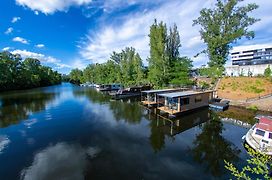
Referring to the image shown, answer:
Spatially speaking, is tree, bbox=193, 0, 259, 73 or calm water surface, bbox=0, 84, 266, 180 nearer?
calm water surface, bbox=0, 84, 266, 180

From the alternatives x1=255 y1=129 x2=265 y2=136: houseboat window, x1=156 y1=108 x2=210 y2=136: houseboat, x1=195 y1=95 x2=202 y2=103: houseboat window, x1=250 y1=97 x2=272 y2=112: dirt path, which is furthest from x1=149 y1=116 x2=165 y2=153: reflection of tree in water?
x1=250 y1=97 x2=272 y2=112: dirt path

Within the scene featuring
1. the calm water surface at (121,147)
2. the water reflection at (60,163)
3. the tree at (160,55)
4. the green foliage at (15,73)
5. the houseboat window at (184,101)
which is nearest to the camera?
the water reflection at (60,163)

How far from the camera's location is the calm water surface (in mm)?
13016

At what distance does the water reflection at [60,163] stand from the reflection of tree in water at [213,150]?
10237 mm

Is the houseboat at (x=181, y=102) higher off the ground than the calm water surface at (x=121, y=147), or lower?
higher

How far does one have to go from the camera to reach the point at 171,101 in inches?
1111

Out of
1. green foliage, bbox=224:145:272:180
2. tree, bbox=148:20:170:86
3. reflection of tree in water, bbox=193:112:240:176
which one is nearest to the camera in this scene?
green foliage, bbox=224:145:272:180

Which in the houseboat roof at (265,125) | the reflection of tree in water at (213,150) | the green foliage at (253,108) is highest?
the houseboat roof at (265,125)

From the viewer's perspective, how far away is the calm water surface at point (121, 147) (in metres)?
13.0

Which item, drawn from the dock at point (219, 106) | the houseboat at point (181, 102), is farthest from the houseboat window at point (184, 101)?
the dock at point (219, 106)

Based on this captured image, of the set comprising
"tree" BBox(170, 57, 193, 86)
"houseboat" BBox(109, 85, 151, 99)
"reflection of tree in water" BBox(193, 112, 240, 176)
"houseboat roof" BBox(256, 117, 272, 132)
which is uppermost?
"tree" BBox(170, 57, 193, 86)

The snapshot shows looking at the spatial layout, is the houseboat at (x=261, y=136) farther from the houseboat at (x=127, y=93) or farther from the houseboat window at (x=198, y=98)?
the houseboat at (x=127, y=93)

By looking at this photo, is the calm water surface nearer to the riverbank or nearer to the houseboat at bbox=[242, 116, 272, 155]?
the houseboat at bbox=[242, 116, 272, 155]

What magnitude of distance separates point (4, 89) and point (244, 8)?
92.9 meters
